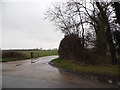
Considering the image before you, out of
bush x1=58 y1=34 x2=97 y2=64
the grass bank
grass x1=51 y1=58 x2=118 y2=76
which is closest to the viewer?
the grass bank

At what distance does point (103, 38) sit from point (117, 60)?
8.34 feet

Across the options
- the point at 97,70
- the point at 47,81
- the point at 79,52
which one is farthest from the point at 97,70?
the point at 79,52

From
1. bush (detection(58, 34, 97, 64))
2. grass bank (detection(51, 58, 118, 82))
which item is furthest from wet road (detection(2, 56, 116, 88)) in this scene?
bush (detection(58, 34, 97, 64))

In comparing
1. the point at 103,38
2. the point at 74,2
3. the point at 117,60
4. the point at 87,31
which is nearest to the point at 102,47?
the point at 103,38

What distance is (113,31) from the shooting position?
1475 cm

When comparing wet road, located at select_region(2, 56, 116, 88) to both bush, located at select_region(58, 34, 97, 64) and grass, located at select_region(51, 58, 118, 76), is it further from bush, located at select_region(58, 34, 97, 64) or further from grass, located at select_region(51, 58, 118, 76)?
bush, located at select_region(58, 34, 97, 64)

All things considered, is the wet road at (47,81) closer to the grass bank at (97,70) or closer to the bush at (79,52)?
the grass bank at (97,70)

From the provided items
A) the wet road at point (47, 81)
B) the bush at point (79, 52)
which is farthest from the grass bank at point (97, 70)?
the bush at point (79, 52)

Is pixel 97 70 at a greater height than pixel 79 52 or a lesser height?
lesser

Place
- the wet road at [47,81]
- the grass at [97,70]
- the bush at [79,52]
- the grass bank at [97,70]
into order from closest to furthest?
the wet road at [47,81]
the grass bank at [97,70]
the grass at [97,70]
the bush at [79,52]

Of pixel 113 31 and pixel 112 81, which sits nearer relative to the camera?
pixel 112 81

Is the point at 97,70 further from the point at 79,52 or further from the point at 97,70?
the point at 79,52

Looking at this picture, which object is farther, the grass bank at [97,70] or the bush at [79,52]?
the bush at [79,52]

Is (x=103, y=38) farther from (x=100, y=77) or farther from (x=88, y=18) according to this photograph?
(x=100, y=77)
